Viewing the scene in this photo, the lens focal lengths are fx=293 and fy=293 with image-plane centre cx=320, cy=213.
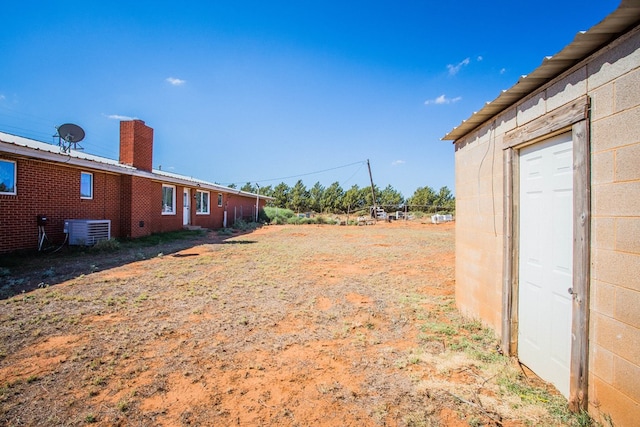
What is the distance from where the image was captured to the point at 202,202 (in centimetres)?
1897

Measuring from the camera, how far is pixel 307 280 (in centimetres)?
648

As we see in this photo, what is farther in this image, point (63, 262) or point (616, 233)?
point (63, 262)

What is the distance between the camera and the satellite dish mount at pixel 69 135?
11.2 m

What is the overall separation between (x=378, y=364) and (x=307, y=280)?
353 centimetres

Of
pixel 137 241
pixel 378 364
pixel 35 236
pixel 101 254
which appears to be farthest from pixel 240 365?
pixel 137 241

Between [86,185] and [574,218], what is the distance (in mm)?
13316

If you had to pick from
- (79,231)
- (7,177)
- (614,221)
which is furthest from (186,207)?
(614,221)

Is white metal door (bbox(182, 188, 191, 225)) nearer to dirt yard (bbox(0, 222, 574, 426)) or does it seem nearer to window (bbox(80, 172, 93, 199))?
window (bbox(80, 172, 93, 199))

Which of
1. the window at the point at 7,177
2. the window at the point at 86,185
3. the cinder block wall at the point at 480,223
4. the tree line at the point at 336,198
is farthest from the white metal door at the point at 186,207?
the tree line at the point at 336,198

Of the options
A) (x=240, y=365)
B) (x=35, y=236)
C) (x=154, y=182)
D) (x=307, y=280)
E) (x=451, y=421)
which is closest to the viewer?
(x=451, y=421)

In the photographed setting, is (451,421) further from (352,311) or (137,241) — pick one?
(137,241)

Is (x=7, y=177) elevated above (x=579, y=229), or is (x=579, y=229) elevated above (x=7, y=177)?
(x=7, y=177)

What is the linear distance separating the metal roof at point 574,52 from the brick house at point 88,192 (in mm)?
10379

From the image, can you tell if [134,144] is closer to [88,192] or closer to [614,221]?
[88,192]
